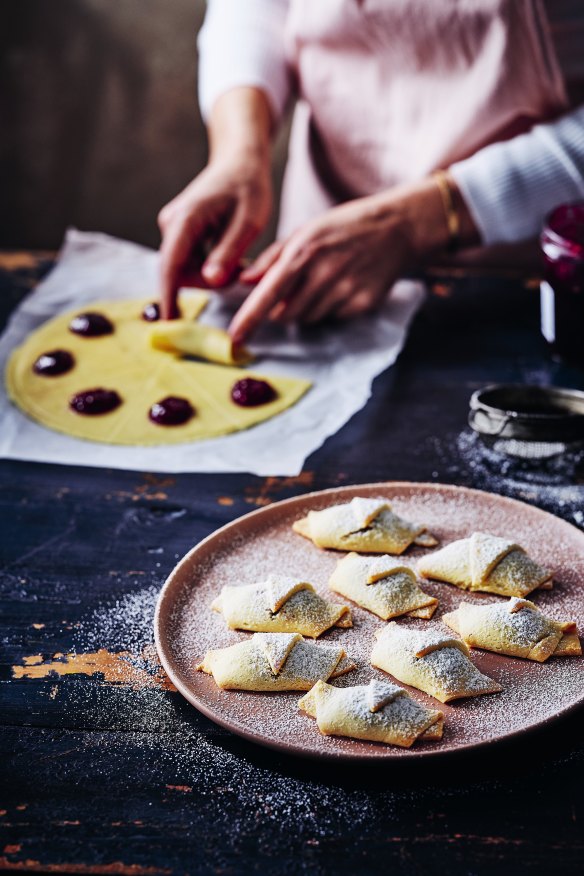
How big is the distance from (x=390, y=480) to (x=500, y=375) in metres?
0.39

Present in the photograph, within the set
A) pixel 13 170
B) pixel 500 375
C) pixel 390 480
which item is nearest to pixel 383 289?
pixel 500 375

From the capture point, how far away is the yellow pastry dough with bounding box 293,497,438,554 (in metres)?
1.13

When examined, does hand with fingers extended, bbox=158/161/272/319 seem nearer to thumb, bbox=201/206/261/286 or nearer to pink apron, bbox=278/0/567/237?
thumb, bbox=201/206/261/286

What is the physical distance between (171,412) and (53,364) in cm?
30

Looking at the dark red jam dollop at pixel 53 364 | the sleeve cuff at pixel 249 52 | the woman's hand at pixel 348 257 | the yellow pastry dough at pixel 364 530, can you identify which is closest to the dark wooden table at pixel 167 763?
the yellow pastry dough at pixel 364 530

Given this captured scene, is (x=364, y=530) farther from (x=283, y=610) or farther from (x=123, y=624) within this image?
(x=123, y=624)

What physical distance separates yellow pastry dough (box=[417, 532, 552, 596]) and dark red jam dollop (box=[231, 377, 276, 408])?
0.59 meters

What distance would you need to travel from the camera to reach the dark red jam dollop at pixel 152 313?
75.4 inches

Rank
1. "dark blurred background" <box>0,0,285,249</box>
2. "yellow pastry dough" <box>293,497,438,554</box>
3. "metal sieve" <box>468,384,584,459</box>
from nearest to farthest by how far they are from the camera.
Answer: "yellow pastry dough" <box>293,497,438,554</box> → "metal sieve" <box>468,384,584,459</box> → "dark blurred background" <box>0,0,285,249</box>

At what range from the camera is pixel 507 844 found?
30.5 inches

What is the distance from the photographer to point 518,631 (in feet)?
3.12

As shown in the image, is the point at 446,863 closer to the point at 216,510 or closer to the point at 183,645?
the point at 183,645

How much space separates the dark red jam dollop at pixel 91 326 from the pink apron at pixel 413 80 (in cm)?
62

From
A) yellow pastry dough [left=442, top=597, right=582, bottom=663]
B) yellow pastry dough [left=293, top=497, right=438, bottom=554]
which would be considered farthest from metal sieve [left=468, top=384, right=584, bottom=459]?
yellow pastry dough [left=442, top=597, right=582, bottom=663]
